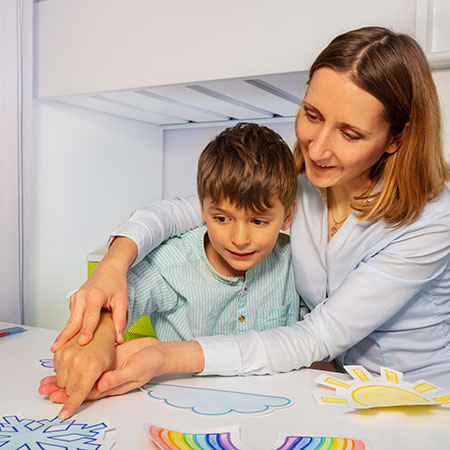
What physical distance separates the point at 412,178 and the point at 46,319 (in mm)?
1123

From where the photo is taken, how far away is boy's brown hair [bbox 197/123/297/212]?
2.93ft

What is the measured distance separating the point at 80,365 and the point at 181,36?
0.86 m

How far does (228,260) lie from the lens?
3.05ft

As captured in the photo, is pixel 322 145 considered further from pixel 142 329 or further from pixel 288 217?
pixel 142 329

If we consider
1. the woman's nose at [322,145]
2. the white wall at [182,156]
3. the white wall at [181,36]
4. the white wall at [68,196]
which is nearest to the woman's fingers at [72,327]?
the woman's nose at [322,145]

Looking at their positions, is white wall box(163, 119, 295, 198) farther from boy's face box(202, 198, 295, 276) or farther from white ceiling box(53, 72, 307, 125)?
boy's face box(202, 198, 295, 276)

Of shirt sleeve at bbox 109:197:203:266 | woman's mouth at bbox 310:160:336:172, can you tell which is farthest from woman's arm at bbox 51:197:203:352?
woman's mouth at bbox 310:160:336:172

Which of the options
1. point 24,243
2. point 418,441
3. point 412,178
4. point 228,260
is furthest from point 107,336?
point 24,243

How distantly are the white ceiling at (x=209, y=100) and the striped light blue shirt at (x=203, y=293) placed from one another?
44 centimetres

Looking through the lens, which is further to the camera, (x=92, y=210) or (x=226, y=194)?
(x=92, y=210)

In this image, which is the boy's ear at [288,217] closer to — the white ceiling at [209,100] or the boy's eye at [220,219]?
the boy's eye at [220,219]

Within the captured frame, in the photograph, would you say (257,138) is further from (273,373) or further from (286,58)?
(273,373)

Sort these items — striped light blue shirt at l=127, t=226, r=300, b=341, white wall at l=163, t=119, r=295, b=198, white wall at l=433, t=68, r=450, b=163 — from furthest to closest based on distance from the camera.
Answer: white wall at l=163, t=119, r=295, b=198
white wall at l=433, t=68, r=450, b=163
striped light blue shirt at l=127, t=226, r=300, b=341

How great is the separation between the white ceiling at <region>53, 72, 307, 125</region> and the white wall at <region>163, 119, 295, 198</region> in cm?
8
